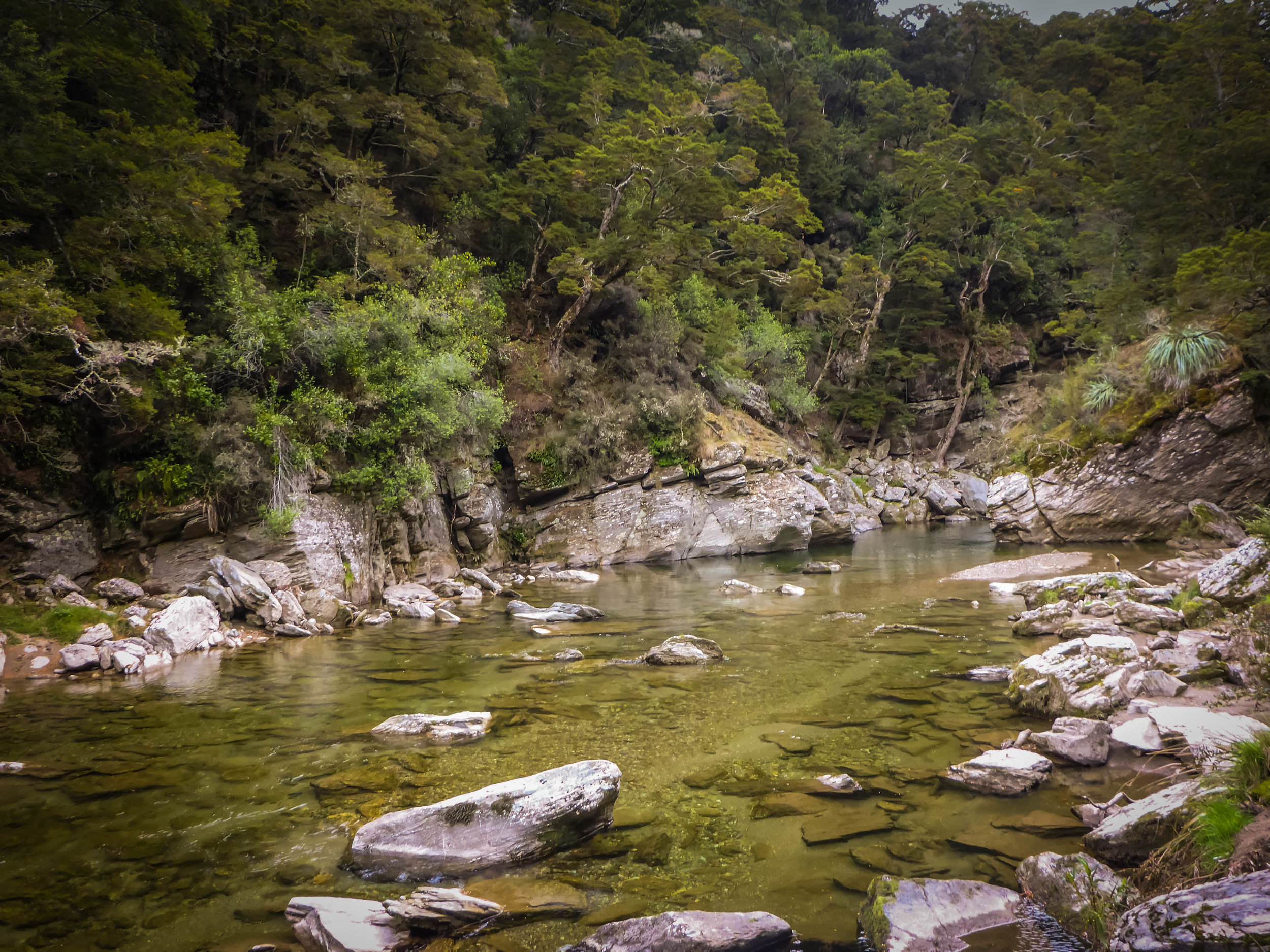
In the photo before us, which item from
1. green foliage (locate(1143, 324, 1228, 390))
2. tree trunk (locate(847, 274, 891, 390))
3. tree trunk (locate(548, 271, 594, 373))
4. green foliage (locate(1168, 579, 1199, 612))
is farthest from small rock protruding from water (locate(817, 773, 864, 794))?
tree trunk (locate(847, 274, 891, 390))

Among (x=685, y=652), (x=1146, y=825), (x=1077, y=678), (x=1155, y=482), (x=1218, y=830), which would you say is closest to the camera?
(x=1218, y=830)

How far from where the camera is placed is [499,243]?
76.6 ft

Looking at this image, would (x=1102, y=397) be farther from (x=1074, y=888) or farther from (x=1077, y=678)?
(x=1074, y=888)

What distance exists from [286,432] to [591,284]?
38.3ft

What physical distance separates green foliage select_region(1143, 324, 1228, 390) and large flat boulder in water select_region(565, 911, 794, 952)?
748 inches

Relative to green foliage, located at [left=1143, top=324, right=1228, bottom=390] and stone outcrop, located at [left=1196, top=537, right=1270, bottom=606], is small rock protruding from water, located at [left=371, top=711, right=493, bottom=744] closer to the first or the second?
stone outcrop, located at [left=1196, top=537, right=1270, bottom=606]

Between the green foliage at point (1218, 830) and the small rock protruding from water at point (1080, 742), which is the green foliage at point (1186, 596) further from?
the green foliage at point (1218, 830)

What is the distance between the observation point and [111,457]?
11.5 m

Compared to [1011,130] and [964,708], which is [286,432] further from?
[1011,130]

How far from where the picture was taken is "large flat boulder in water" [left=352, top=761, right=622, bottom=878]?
12.1 feet

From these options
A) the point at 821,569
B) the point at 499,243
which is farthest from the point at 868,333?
the point at 821,569

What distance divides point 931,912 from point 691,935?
4.06 ft

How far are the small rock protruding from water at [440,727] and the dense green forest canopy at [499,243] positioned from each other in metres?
7.46

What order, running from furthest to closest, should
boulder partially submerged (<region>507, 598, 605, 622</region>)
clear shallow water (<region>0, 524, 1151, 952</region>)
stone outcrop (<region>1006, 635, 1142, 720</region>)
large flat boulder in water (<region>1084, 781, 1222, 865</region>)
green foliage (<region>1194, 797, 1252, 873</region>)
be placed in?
boulder partially submerged (<region>507, 598, 605, 622</region>) → stone outcrop (<region>1006, 635, 1142, 720</region>) → clear shallow water (<region>0, 524, 1151, 952</region>) → large flat boulder in water (<region>1084, 781, 1222, 865</region>) → green foliage (<region>1194, 797, 1252, 873</region>)
